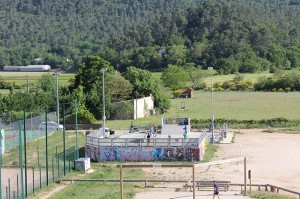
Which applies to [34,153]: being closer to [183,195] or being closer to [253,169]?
[183,195]

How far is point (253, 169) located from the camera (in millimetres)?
41094

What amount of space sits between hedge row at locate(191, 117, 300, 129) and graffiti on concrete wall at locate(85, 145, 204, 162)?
18.5 m

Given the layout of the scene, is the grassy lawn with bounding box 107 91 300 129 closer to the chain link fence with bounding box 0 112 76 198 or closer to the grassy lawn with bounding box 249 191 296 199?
the chain link fence with bounding box 0 112 76 198

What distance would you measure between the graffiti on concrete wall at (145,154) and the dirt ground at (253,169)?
208cm

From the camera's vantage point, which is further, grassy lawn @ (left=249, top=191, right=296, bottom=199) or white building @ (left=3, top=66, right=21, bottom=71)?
white building @ (left=3, top=66, right=21, bottom=71)

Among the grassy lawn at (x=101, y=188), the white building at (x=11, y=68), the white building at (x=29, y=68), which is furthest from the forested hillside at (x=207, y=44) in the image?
the grassy lawn at (x=101, y=188)

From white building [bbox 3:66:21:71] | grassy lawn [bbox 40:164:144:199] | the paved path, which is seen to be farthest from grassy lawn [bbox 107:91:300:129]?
white building [bbox 3:66:21:71]

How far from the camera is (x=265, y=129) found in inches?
2445

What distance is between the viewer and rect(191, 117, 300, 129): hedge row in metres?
63.2

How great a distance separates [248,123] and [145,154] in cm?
2218

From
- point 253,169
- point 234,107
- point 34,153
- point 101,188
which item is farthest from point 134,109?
point 101,188

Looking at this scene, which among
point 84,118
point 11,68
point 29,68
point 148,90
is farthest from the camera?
point 11,68

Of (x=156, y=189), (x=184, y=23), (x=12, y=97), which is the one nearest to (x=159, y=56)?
(x=184, y=23)

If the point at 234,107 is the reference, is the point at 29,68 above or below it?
above
